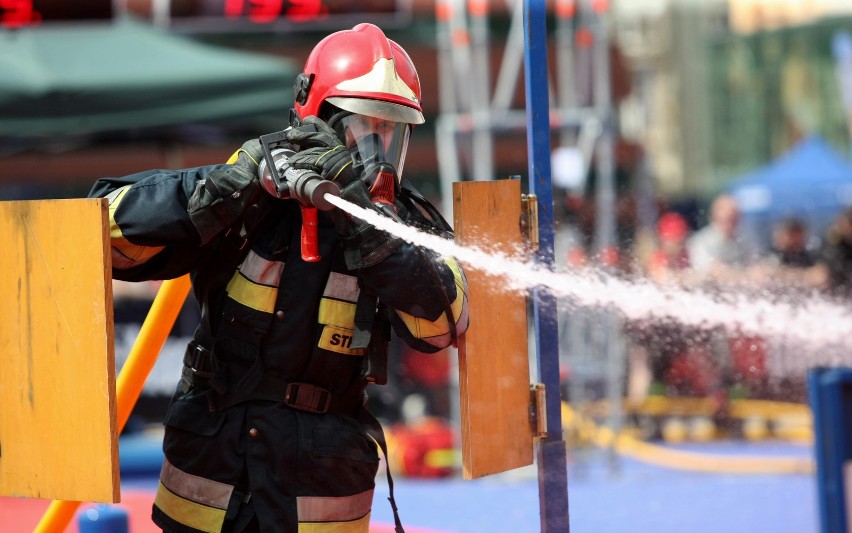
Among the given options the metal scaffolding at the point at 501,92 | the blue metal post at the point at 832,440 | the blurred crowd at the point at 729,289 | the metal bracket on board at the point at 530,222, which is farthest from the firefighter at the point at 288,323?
the blurred crowd at the point at 729,289

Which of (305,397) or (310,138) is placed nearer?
(310,138)

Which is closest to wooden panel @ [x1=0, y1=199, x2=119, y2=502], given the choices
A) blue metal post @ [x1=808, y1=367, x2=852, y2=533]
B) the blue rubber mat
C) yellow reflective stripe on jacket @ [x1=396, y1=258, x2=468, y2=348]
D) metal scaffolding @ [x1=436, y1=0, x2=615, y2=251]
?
yellow reflective stripe on jacket @ [x1=396, y1=258, x2=468, y2=348]

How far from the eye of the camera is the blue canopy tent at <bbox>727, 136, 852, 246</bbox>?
652 inches

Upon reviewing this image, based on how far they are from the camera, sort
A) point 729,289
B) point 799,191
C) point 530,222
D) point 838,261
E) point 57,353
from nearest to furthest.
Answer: point 57,353 < point 530,222 < point 729,289 < point 838,261 < point 799,191

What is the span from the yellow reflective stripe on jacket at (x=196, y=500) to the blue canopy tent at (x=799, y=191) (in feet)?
46.3

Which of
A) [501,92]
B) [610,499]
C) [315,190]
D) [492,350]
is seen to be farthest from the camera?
[501,92]

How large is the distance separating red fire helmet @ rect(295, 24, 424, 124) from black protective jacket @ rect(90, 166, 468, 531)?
27 cm

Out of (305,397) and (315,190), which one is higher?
(315,190)

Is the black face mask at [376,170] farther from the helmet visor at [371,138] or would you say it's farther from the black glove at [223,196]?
the black glove at [223,196]

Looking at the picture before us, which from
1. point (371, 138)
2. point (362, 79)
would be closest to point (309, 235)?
point (371, 138)

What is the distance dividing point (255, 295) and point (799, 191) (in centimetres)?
1493

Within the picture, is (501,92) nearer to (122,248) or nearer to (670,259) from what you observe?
(670,259)

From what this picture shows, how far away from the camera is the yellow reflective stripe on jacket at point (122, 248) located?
2.75 metres

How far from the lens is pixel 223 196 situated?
8.79 ft
